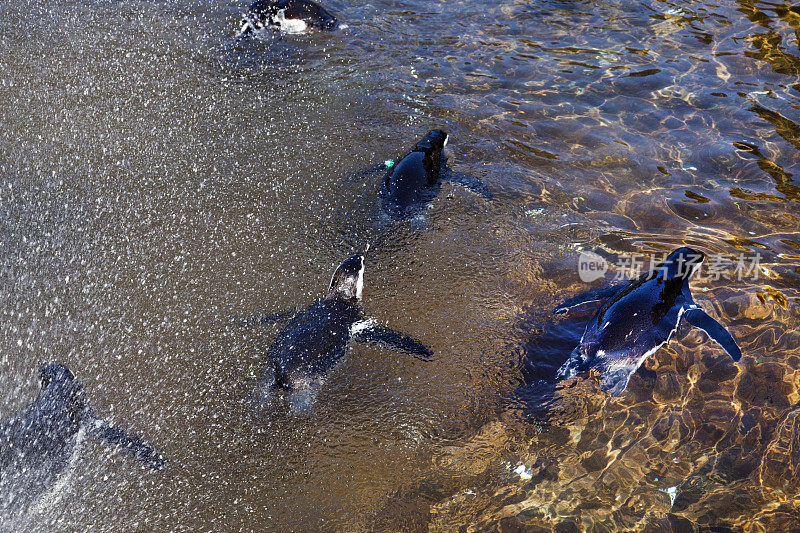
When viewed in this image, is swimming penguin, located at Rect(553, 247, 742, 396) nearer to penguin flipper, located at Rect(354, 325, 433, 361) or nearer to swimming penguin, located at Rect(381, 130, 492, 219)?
penguin flipper, located at Rect(354, 325, 433, 361)

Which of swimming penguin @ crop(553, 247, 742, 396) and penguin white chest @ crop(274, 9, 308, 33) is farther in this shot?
penguin white chest @ crop(274, 9, 308, 33)

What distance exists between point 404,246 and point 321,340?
1.44m

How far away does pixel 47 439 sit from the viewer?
11.6ft

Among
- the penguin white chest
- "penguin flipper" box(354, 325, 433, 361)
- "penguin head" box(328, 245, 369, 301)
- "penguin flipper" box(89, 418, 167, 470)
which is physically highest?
the penguin white chest

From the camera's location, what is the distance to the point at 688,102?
714 cm

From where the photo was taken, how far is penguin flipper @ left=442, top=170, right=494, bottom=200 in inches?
231

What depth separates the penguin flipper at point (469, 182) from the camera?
587 centimetres

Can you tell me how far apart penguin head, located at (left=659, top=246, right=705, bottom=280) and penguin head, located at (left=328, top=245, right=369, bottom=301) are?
218 cm

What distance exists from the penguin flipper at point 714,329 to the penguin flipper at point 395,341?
185 cm

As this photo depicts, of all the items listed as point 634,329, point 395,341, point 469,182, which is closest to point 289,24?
point 469,182

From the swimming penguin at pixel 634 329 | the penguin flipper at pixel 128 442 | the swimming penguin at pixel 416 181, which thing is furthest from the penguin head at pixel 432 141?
the penguin flipper at pixel 128 442

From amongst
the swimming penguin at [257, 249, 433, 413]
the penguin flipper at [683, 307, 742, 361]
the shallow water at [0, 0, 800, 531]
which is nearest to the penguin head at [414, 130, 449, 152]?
the shallow water at [0, 0, 800, 531]

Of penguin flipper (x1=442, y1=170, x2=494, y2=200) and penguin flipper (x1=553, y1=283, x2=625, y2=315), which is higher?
penguin flipper (x1=442, y1=170, x2=494, y2=200)

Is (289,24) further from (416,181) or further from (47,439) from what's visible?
(47,439)
